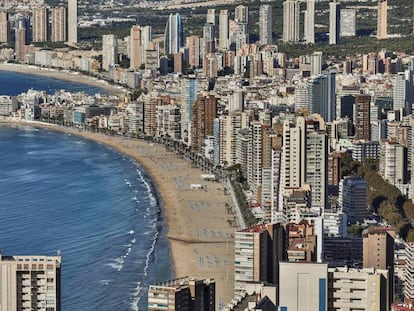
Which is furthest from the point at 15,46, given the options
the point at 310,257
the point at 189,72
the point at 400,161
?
the point at 310,257

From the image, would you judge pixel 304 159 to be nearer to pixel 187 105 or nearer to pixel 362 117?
pixel 362 117

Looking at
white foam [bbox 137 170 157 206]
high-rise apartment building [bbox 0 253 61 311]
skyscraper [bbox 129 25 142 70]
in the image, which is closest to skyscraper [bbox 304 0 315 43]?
skyscraper [bbox 129 25 142 70]

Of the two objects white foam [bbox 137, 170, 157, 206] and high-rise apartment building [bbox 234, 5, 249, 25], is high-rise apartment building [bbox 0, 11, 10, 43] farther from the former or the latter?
white foam [bbox 137, 170, 157, 206]

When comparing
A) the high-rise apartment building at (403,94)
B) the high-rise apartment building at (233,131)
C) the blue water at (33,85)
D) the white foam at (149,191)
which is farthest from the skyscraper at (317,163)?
the blue water at (33,85)

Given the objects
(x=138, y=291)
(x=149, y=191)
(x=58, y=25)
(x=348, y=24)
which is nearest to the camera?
(x=138, y=291)

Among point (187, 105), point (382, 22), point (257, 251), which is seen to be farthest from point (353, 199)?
point (382, 22)

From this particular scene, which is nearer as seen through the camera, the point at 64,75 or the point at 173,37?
the point at 64,75

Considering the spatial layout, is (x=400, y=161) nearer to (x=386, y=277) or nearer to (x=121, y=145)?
(x=121, y=145)
